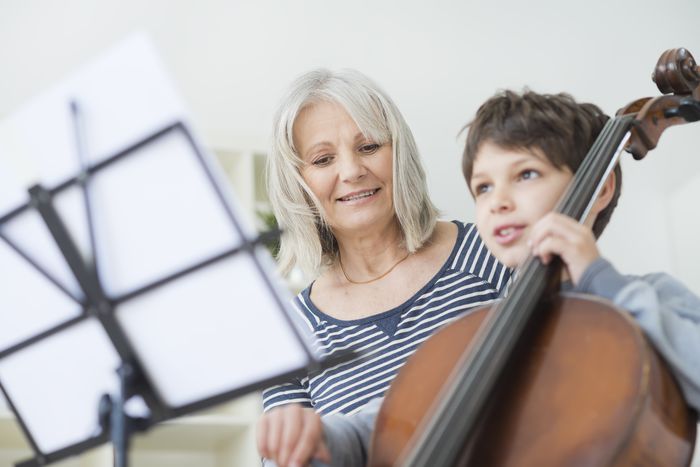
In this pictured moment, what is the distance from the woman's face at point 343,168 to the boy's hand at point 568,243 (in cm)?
68

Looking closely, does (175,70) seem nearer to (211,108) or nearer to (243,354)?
(211,108)

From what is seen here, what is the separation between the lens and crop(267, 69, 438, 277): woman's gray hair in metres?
1.59

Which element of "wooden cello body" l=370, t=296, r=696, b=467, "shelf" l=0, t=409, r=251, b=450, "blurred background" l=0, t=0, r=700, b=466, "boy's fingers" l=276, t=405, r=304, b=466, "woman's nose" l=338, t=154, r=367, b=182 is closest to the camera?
"wooden cello body" l=370, t=296, r=696, b=467

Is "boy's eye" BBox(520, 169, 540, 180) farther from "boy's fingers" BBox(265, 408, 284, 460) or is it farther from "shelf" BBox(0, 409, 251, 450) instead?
"shelf" BBox(0, 409, 251, 450)

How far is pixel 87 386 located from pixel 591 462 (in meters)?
0.56

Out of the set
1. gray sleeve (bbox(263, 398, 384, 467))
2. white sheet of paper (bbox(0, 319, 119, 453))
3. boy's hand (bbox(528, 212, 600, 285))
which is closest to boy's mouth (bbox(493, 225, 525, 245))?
boy's hand (bbox(528, 212, 600, 285))

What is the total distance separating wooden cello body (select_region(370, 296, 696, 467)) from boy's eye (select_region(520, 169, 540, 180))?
21 centimetres

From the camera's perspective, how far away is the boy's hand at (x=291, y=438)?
0.88 m

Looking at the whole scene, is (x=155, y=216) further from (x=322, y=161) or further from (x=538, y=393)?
(x=322, y=161)

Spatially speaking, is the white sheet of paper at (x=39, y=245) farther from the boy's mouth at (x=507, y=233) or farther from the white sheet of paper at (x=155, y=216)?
the boy's mouth at (x=507, y=233)

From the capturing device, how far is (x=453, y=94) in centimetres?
319

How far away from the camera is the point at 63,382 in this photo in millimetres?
1029

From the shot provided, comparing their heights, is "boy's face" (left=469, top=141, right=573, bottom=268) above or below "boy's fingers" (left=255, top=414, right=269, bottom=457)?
above

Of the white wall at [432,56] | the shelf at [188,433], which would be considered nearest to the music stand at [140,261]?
the shelf at [188,433]
